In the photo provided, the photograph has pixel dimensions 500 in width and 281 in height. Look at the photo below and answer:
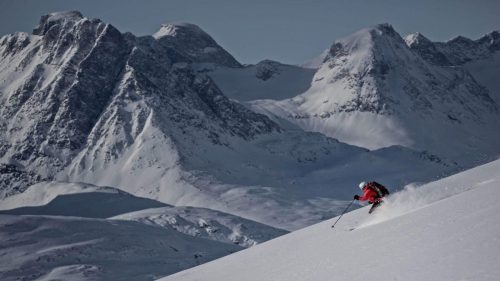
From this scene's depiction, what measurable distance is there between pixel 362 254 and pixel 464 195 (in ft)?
17.4

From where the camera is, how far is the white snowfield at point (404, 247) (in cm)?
1306

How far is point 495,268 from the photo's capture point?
1159cm

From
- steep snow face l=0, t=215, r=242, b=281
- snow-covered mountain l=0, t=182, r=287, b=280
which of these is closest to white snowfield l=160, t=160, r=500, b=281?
steep snow face l=0, t=215, r=242, b=281

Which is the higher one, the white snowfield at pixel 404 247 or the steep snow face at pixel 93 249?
the steep snow face at pixel 93 249

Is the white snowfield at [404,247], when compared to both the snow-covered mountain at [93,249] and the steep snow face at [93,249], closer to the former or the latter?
the steep snow face at [93,249]

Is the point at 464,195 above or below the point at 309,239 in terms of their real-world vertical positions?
above

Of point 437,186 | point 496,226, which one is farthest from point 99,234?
point 496,226

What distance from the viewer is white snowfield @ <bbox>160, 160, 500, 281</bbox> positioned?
42.8 ft

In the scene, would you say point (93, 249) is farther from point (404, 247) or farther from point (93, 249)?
point (404, 247)

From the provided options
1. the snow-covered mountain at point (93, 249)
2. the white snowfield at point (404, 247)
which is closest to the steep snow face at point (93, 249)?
the snow-covered mountain at point (93, 249)

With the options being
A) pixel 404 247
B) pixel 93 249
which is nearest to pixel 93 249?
pixel 93 249

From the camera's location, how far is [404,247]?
618 inches

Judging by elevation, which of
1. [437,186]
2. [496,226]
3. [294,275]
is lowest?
[294,275]

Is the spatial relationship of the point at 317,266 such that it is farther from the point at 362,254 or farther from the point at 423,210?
the point at 423,210
